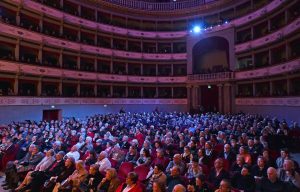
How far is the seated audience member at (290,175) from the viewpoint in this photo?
17.4 feet

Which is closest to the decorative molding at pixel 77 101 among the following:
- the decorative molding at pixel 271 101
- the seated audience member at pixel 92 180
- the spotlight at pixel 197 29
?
the decorative molding at pixel 271 101

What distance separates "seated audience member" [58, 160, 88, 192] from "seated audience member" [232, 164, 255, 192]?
135 inches

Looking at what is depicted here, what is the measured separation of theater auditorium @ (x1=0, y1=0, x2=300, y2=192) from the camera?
21.8ft

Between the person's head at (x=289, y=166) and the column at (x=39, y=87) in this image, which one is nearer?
the person's head at (x=289, y=166)

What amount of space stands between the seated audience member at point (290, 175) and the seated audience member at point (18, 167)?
6529 mm

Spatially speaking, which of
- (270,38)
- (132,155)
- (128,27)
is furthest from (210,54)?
(132,155)

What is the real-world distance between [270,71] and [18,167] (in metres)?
20.0

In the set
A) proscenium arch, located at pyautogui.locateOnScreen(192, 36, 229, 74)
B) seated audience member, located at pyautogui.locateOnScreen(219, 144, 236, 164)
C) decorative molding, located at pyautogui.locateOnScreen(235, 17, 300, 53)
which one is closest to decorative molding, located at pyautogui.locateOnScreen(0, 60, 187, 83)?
proscenium arch, located at pyautogui.locateOnScreen(192, 36, 229, 74)

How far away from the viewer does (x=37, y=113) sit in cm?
2033

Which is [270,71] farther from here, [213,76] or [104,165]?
[104,165]

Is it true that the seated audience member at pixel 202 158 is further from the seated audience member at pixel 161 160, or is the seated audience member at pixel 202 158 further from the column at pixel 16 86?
the column at pixel 16 86

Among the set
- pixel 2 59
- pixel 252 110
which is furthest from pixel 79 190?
pixel 252 110

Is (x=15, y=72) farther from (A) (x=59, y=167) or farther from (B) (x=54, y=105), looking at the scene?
(A) (x=59, y=167)

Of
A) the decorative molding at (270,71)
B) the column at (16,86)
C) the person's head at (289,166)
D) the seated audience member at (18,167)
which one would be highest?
the decorative molding at (270,71)
